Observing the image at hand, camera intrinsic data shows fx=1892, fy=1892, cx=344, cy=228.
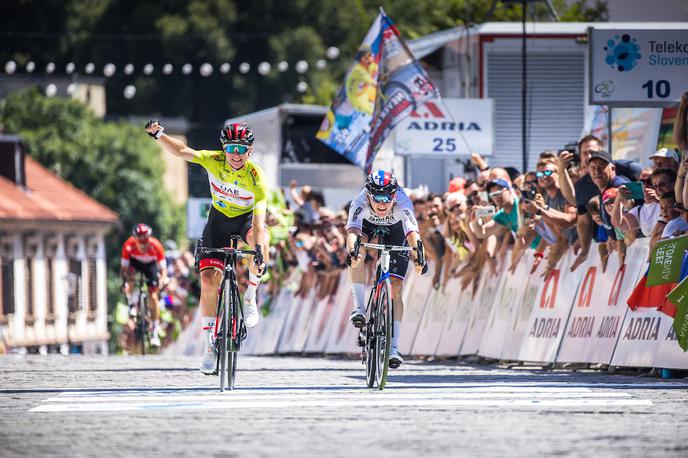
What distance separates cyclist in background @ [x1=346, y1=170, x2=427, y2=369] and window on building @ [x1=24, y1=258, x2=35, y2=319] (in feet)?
164

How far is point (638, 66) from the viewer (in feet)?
66.6

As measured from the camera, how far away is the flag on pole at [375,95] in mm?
25922

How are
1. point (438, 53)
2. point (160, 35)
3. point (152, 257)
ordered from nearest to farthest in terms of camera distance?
point (152, 257)
point (438, 53)
point (160, 35)

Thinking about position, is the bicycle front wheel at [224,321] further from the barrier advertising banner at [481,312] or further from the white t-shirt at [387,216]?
the barrier advertising banner at [481,312]

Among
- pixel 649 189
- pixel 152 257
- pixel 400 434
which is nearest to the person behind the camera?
pixel 400 434

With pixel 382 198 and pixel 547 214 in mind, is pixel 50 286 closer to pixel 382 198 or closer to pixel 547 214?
pixel 547 214

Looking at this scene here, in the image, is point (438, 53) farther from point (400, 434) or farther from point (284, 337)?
point (400, 434)

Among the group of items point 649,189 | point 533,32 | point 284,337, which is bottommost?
point 284,337

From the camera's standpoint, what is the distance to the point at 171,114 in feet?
271

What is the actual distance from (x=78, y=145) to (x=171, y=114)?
15.4 feet

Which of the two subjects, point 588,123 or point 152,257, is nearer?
point 588,123

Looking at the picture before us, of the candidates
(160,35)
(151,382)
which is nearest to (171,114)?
(160,35)

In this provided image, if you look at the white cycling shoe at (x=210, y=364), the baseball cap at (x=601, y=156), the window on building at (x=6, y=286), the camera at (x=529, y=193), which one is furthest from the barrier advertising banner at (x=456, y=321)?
the window on building at (x=6, y=286)

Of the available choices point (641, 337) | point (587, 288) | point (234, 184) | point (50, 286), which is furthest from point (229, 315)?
point (50, 286)
